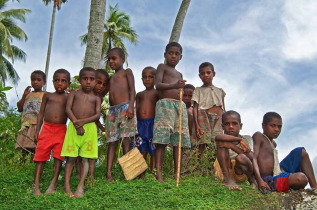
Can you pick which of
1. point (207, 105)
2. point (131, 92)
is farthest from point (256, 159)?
point (131, 92)

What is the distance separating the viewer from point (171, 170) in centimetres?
657

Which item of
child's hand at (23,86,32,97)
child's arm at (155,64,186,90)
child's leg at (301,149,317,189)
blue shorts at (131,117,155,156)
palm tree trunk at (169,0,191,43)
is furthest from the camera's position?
palm tree trunk at (169,0,191,43)

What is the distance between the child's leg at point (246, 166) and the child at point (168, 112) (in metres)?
0.89

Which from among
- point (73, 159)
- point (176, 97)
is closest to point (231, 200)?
point (176, 97)

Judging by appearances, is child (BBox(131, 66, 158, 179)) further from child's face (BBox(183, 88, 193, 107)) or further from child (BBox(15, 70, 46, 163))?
child (BBox(15, 70, 46, 163))

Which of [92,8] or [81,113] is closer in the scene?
[81,113]

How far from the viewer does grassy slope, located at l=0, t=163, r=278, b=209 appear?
4.69 m

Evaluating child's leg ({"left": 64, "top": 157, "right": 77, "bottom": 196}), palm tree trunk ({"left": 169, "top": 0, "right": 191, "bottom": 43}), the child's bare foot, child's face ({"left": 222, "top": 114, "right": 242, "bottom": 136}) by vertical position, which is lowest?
the child's bare foot

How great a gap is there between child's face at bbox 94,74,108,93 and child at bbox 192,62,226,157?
5.39 feet

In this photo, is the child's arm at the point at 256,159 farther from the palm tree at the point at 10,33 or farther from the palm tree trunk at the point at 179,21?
the palm tree at the point at 10,33

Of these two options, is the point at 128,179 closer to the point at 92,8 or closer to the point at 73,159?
the point at 73,159

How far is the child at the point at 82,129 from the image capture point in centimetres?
530

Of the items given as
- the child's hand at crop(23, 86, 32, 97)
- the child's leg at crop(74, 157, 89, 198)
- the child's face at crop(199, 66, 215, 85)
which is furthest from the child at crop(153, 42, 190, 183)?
the child's hand at crop(23, 86, 32, 97)

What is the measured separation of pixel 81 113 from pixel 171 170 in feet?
6.91
